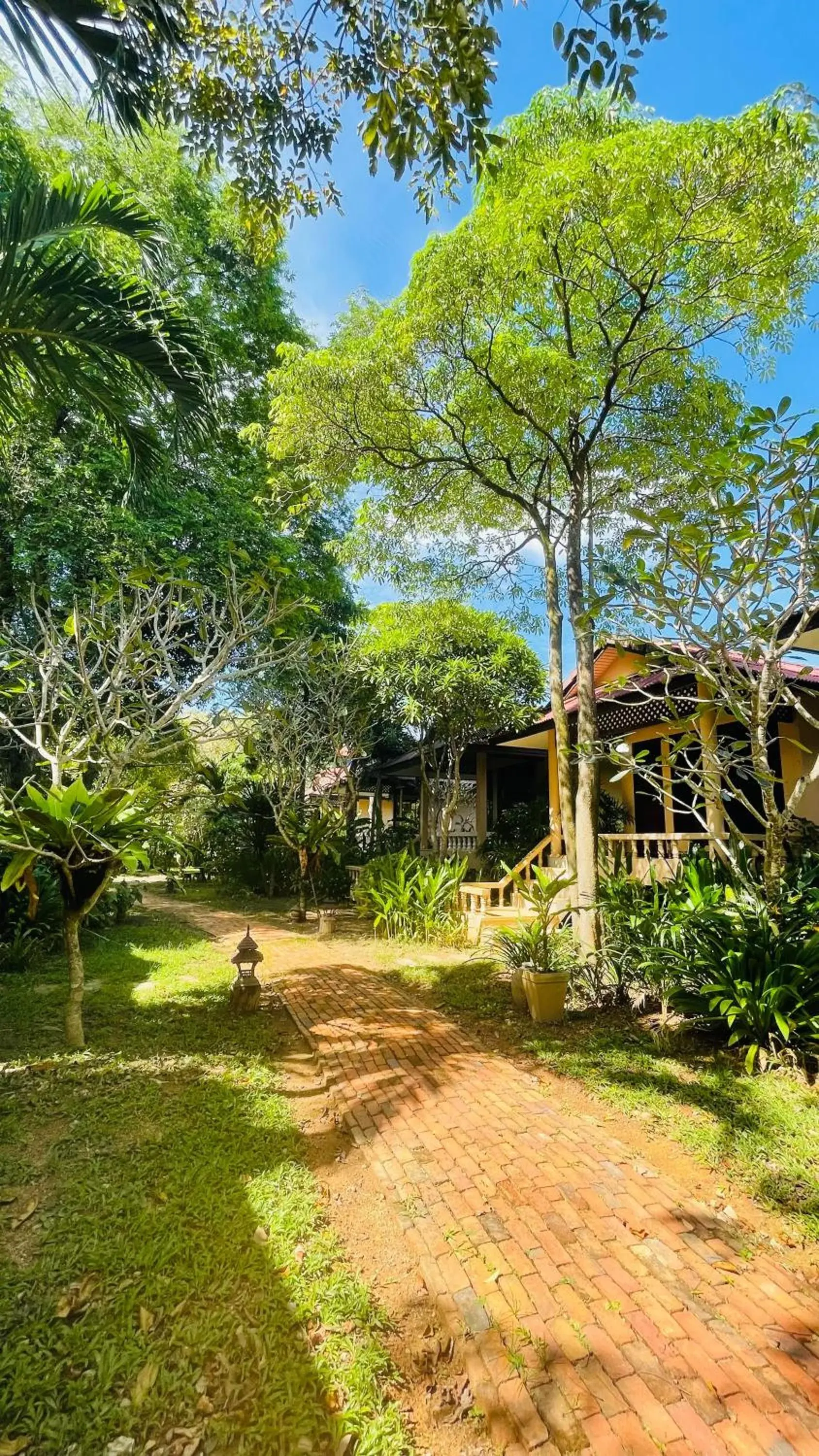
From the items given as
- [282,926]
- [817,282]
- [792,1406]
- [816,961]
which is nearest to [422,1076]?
[792,1406]

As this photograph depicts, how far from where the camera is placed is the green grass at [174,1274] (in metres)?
1.89

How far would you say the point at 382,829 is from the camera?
1582 cm

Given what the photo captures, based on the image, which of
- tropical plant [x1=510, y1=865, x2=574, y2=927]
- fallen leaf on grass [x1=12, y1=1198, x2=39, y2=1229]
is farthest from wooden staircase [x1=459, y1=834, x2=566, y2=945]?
fallen leaf on grass [x1=12, y1=1198, x2=39, y2=1229]

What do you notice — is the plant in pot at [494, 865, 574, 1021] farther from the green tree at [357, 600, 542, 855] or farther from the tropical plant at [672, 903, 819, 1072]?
the green tree at [357, 600, 542, 855]

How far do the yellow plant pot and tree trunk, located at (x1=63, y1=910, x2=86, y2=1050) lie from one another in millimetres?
3586

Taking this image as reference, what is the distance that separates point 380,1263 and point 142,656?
15.1ft

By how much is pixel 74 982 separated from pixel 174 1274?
2.49 metres

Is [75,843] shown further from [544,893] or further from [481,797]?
[481,797]

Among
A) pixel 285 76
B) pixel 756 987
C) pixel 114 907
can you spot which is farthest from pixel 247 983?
pixel 285 76

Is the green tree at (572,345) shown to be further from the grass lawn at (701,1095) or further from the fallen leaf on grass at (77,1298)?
the fallen leaf on grass at (77,1298)

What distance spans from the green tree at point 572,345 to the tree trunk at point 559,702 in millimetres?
29

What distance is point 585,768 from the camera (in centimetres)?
608

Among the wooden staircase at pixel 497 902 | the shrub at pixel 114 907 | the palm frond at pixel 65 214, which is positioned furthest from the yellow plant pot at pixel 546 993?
the palm frond at pixel 65 214

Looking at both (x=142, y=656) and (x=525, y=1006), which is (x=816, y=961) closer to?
(x=525, y=1006)
